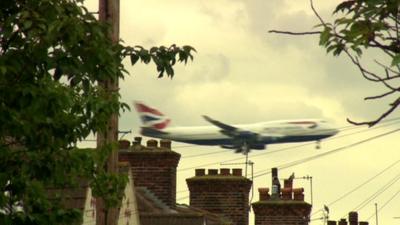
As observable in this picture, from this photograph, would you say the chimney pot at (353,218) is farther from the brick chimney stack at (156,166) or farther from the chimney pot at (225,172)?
the brick chimney stack at (156,166)

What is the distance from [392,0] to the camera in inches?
394

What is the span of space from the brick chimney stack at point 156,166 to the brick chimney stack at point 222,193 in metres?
4.89

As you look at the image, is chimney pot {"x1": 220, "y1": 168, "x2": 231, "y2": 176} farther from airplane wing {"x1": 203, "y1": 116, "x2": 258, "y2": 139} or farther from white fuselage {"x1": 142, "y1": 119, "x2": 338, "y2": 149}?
airplane wing {"x1": 203, "y1": 116, "x2": 258, "y2": 139}

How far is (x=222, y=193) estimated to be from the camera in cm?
4409

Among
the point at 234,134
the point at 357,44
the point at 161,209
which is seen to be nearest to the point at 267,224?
the point at 161,209

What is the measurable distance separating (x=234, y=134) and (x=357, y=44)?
11175 centimetres

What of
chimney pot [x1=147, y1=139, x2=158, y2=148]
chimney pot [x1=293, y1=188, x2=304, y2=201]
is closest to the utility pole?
chimney pot [x1=147, y1=139, x2=158, y2=148]

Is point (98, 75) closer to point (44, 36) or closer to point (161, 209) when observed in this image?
point (44, 36)

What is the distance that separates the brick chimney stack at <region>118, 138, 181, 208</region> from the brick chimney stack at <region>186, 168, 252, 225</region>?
4886 mm

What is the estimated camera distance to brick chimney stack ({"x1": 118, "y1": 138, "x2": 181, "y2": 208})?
125 feet

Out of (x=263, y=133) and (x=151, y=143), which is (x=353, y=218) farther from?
(x=263, y=133)

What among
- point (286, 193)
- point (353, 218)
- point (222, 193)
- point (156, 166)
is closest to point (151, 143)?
point (156, 166)

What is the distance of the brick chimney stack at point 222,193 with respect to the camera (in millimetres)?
43688

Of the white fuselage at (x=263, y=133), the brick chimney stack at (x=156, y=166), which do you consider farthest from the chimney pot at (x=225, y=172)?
the white fuselage at (x=263, y=133)
